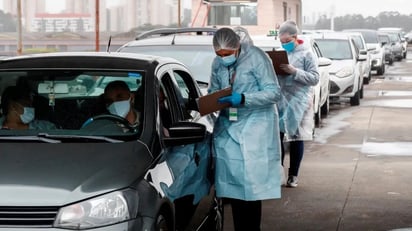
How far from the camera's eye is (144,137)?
5.04 meters

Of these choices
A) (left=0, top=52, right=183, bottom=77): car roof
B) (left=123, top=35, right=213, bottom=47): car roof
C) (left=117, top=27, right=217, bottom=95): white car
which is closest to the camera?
(left=0, top=52, right=183, bottom=77): car roof

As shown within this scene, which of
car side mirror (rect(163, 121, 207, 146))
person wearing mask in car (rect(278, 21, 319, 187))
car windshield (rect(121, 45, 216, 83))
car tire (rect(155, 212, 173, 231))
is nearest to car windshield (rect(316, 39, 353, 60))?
car windshield (rect(121, 45, 216, 83))

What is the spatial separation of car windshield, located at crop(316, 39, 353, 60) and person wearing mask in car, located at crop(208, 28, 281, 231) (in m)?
13.4

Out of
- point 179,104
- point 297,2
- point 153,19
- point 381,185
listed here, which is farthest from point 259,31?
point 179,104

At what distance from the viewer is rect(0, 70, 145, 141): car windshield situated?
5.29 m

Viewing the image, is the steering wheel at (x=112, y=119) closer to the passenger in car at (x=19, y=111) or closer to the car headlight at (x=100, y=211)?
the passenger in car at (x=19, y=111)

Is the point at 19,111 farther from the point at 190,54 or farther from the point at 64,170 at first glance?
the point at 190,54

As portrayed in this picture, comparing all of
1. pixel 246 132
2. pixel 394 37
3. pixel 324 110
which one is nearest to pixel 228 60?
pixel 246 132

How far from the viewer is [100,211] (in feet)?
14.1

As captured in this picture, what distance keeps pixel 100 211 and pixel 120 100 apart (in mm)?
1394

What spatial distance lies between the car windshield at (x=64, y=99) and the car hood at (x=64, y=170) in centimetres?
37

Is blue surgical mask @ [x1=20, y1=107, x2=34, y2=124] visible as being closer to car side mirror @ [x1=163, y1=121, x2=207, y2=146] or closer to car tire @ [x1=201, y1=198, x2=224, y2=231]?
car side mirror @ [x1=163, y1=121, x2=207, y2=146]

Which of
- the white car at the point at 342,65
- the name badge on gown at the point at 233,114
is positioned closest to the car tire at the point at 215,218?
the name badge on gown at the point at 233,114

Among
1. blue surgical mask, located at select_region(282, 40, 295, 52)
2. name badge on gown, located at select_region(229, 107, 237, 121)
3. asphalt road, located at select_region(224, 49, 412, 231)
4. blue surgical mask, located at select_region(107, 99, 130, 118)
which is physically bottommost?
asphalt road, located at select_region(224, 49, 412, 231)
